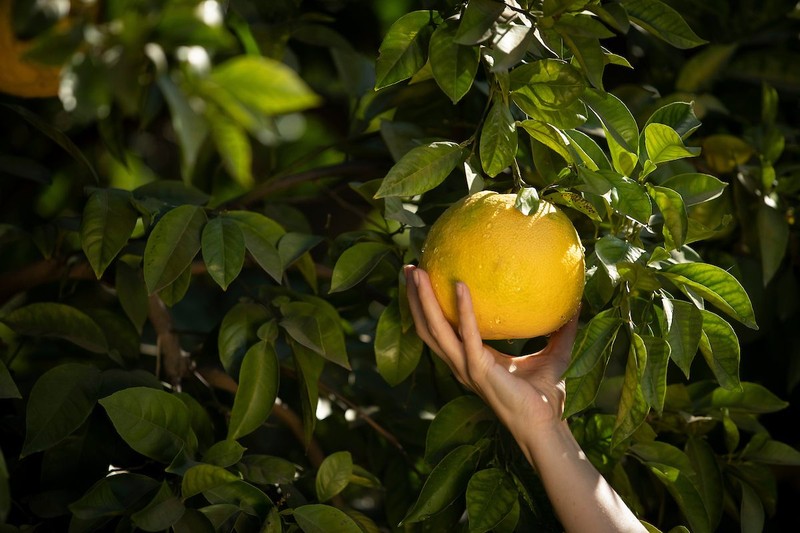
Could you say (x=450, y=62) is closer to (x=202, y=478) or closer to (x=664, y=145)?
(x=664, y=145)

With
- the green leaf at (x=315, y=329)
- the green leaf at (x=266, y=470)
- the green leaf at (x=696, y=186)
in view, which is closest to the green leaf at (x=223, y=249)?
the green leaf at (x=315, y=329)

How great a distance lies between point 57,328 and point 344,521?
42 centimetres

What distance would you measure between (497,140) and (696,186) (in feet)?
0.72

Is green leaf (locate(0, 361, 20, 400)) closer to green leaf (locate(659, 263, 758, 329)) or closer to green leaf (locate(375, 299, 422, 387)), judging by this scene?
green leaf (locate(375, 299, 422, 387))

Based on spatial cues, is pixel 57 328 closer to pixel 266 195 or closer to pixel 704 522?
pixel 266 195

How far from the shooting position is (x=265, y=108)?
1.80 ft

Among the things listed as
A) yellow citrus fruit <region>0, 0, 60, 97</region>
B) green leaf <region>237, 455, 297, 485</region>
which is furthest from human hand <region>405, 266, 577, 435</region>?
yellow citrus fruit <region>0, 0, 60, 97</region>

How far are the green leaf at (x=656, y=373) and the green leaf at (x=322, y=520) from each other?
331 mm

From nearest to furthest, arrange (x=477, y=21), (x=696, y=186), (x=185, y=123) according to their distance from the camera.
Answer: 1. (x=185, y=123)
2. (x=477, y=21)
3. (x=696, y=186)

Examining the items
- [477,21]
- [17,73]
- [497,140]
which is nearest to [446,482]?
[497,140]

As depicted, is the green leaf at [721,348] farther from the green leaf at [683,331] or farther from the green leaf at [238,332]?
the green leaf at [238,332]

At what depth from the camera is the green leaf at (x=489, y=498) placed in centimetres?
87

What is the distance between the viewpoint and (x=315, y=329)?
0.97 meters

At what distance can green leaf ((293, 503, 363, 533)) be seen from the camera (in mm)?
878
